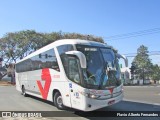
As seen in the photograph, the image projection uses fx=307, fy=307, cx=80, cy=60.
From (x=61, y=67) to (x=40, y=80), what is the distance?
414 cm

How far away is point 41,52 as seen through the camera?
704 inches

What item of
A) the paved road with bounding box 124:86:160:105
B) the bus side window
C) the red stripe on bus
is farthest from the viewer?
the paved road with bounding box 124:86:160:105

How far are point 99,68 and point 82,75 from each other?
818 millimetres

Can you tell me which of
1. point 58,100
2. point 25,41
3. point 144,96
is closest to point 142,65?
point 25,41

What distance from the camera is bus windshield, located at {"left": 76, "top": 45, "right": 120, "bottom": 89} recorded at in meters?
12.2

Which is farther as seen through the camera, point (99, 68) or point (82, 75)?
point (99, 68)

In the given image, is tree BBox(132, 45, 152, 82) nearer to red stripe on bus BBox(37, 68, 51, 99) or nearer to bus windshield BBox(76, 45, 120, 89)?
red stripe on bus BBox(37, 68, 51, 99)

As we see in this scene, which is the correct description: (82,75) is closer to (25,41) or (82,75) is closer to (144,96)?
(144,96)

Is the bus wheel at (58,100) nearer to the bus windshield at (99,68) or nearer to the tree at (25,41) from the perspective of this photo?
the bus windshield at (99,68)

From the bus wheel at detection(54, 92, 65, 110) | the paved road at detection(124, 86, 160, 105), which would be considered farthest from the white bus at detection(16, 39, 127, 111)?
the paved road at detection(124, 86, 160, 105)

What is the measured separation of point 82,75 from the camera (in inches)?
482

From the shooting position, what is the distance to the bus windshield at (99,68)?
40.2ft

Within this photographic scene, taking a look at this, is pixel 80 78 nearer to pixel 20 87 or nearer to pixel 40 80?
pixel 40 80

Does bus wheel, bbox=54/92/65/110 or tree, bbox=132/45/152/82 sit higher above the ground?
tree, bbox=132/45/152/82
